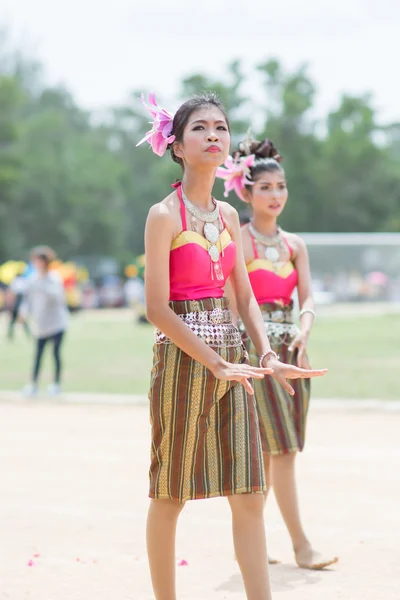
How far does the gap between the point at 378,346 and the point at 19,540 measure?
52.8ft

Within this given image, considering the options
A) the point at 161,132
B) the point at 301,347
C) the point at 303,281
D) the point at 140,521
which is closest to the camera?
the point at 161,132

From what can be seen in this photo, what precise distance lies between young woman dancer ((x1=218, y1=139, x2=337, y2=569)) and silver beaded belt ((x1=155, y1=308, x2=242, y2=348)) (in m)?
1.08

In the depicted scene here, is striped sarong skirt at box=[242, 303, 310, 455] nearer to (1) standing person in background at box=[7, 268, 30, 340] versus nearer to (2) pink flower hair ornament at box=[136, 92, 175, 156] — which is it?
(2) pink flower hair ornament at box=[136, 92, 175, 156]

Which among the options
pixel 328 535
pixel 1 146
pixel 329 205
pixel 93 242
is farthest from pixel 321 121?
pixel 328 535

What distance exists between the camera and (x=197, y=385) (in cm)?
375

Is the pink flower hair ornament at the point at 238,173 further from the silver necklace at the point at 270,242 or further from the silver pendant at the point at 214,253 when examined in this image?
the silver pendant at the point at 214,253

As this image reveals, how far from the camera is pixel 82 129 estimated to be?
87.8m

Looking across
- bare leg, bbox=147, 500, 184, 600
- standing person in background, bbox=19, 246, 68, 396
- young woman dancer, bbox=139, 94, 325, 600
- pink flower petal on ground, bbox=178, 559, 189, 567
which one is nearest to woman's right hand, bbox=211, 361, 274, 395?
young woman dancer, bbox=139, 94, 325, 600

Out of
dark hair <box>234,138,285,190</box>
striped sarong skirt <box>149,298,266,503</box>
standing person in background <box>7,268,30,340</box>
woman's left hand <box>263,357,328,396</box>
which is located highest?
standing person in background <box>7,268,30,340</box>

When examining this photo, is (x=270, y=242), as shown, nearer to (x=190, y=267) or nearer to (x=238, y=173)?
(x=238, y=173)

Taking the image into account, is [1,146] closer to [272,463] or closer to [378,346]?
[378,346]

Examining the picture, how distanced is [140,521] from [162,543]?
199cm

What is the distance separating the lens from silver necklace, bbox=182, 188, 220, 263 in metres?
3.84

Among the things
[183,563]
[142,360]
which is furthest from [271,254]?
[142,360]
